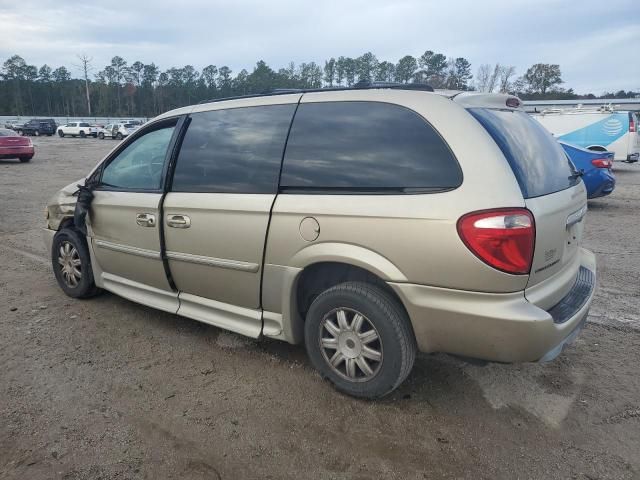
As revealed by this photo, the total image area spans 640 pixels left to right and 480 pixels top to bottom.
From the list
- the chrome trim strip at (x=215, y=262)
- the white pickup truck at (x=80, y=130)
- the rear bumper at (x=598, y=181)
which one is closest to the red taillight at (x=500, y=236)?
the chrome trim strip at (x=215, y=262)

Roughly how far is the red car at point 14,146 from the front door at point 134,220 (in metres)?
18.5

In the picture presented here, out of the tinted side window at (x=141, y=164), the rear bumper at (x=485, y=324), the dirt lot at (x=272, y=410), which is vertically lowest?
the dirt lot at (x=272, y=410)

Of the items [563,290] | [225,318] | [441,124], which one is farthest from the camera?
[225,318]

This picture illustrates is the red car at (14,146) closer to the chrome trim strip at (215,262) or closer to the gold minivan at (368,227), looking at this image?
the gold minivan at (368,227)

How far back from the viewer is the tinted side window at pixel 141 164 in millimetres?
3736

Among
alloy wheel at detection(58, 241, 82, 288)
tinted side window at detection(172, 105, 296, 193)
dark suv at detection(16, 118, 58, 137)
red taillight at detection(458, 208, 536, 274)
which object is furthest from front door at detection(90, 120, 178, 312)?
dark suv at detection(16, 118, 58, 137)

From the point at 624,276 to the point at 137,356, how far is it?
515 centimetres

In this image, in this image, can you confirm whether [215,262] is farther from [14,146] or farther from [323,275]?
[14,146]

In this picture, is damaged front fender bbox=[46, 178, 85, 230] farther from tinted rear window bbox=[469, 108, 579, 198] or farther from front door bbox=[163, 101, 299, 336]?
tinted rear window bbox=[469, 108, 579, 198]

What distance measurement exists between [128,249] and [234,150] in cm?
134

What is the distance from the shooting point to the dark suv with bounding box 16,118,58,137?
157 feet

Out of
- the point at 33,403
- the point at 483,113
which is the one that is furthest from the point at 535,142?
the point at 33,403

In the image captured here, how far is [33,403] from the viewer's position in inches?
115

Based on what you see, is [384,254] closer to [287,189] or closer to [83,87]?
[287,189]
